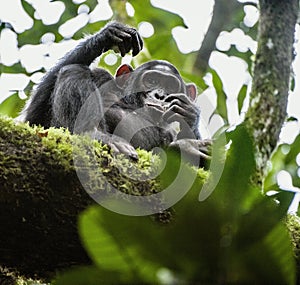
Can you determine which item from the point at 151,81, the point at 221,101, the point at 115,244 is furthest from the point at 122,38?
the point at 115,244

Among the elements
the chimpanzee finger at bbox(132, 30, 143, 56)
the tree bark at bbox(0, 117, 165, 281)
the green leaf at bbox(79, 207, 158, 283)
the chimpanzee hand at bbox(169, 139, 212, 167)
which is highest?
the chimpanzee finger at bbox(132, 30, 143, 56)

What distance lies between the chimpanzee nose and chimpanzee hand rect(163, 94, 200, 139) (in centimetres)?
31

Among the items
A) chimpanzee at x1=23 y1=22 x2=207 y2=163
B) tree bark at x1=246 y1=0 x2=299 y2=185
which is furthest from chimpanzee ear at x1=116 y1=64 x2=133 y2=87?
tree bark at x1=246 y1=0 x2=299 y2=185

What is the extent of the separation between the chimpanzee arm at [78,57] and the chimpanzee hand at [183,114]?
0.38 metres

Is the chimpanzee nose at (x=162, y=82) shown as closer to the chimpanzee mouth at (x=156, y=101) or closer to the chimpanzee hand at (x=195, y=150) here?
the chimpanzee mouth at (x=156, y=101)

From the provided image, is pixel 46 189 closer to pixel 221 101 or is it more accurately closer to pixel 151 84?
pixel 151 84

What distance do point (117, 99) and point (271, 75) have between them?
0.96m

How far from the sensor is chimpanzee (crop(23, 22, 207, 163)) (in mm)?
3297

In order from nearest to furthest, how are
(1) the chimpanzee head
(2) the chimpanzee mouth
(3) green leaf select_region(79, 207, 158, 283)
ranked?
(3) green leaf select_region(79, 207, 158, 283) < (2) the chimpanzee mouth < (1) the chimpanzee head

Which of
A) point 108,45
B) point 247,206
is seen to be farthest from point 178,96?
point 247,206

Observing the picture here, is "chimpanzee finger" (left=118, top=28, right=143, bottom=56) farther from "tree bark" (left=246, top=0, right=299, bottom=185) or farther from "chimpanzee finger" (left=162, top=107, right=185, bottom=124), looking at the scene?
"tree bark" (left=246, top=0, right=299, bottom=185)

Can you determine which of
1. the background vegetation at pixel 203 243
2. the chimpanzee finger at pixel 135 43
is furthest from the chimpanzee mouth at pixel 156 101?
the background vegetation at pixel 203 243

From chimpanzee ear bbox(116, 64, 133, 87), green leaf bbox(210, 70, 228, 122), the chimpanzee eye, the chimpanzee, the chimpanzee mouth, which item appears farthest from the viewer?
green leaf bbox(210, 70, 228, 122)

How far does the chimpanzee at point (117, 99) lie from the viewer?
130 inches
